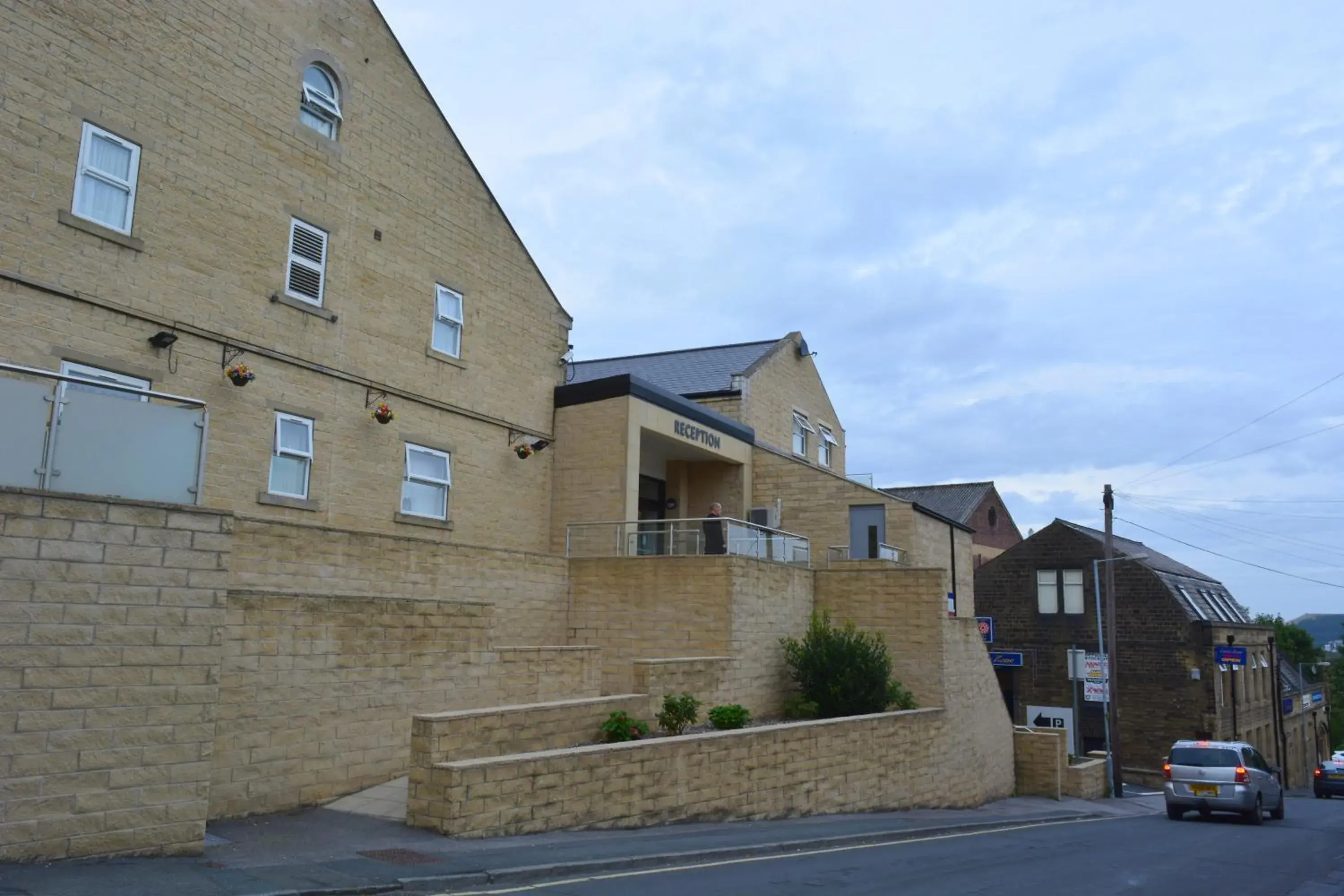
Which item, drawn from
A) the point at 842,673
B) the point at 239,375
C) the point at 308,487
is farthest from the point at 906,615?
the point at 239,375

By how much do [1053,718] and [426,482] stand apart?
3044cm

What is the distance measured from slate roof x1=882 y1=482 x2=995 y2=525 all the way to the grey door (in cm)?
2867

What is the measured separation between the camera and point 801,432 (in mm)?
32125

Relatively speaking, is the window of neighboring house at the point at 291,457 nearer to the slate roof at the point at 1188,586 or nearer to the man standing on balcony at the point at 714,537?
the man standing on balcony at the point at 714,537

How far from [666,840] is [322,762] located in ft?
12.9

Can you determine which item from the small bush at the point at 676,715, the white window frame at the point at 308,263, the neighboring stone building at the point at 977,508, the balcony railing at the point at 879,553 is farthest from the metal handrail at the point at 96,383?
the neighboring stone building at the point at 977,508

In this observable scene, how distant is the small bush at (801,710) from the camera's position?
60.8 feet

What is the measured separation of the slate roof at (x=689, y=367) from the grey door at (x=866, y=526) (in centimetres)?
499

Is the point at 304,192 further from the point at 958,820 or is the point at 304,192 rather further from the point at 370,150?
the point at 958,820

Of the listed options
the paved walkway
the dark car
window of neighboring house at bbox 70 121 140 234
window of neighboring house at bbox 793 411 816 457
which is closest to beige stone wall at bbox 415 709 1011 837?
the paved walkway

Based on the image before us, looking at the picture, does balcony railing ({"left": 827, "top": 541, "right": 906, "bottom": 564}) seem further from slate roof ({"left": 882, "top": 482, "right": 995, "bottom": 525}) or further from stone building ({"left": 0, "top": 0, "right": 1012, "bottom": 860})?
slate roof ({"left": 882, "top": 482, "right": 995, "bottom": 525})

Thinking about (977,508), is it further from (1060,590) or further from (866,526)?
(866,526)

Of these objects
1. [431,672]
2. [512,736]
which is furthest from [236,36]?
[512,736]

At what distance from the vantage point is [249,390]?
48.9ft
